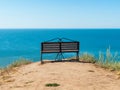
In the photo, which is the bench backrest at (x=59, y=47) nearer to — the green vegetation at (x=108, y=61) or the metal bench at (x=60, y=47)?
the metal bench at (x=60, y=47)

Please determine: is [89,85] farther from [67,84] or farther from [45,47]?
[45,47]

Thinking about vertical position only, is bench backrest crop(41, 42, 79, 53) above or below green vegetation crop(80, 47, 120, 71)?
above

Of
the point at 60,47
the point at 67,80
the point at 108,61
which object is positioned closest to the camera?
the point at 67,80

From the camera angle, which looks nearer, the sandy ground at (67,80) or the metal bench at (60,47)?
the sandy ground at (67,80)

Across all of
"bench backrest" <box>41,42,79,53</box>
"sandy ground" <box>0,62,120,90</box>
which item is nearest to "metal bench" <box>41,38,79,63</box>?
"bench backrest" <box>41,42,79,53</box>

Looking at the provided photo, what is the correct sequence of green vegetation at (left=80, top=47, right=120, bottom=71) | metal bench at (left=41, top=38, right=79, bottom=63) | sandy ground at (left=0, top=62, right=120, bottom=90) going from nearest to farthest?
sandy ground at (left=0, top=62, right=120, bottom=90)
green vegetation at (left=80, top=47, right=120, bottom=71)
metal bench at (left=41, top=38, right=79, bottom=63)

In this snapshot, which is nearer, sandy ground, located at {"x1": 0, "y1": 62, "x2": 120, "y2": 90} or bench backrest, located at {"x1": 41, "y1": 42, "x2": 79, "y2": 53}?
sandy ground, located at {"x1": 0, "y1": 62, "x2": 120, "y2": 90}

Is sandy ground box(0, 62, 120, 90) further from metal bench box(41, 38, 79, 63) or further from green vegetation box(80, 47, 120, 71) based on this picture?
metal bench box(41, 38, 79, 63)

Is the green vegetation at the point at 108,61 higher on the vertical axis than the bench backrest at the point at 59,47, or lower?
lower

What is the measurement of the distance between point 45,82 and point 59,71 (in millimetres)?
2389

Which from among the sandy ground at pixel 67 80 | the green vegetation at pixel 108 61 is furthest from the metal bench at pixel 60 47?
the sandy ground at pixel 67 80

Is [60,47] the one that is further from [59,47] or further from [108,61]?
[108,61]

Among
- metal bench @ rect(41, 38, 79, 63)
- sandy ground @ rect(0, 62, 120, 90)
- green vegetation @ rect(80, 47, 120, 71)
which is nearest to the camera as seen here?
sandy ground @ rect(0, 62, 120, 90)

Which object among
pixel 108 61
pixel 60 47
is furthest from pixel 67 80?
pixel 60 47
